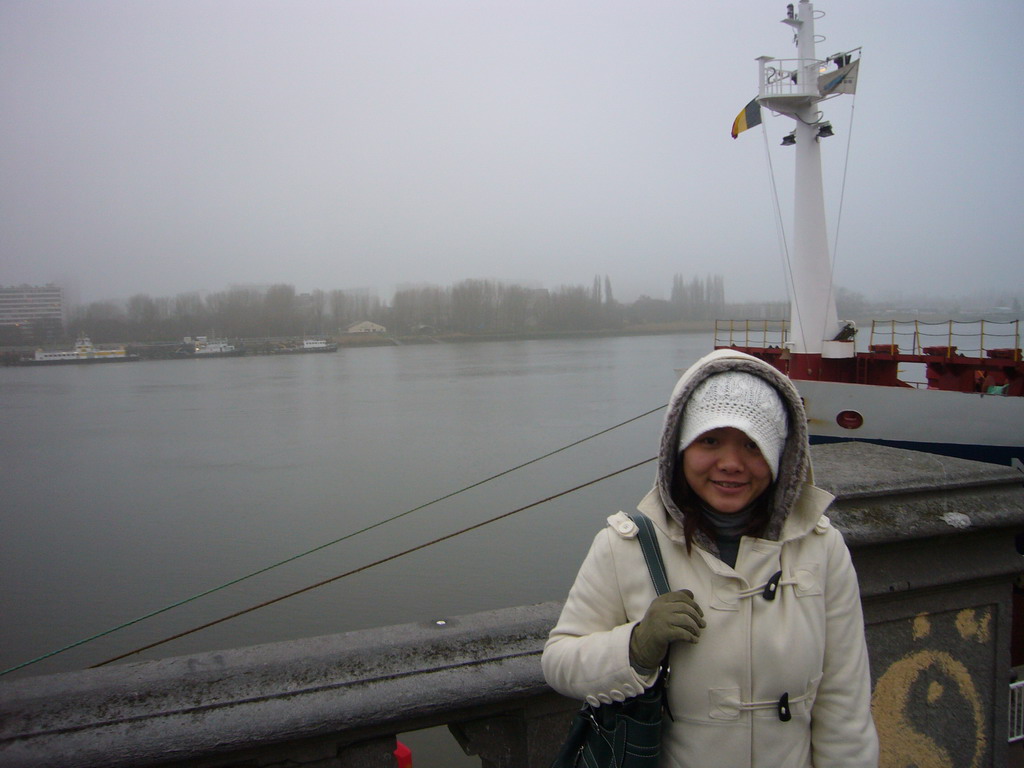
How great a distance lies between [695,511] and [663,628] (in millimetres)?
264

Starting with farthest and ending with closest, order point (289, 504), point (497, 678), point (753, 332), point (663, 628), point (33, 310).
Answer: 1. point (33, 310)
2. point (753, 332)
3. point (289, 504)
4. point (497, 678)
5. point (663, 628)

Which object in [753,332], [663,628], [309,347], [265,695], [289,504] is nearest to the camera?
[663,628]

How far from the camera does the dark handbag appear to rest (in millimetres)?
1244

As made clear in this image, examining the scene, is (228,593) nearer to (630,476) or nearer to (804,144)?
(630,476)

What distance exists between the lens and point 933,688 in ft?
6.42

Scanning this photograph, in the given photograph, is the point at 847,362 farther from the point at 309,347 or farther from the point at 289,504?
the point at 309,347

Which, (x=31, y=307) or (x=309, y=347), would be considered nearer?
(x=31, y=307)

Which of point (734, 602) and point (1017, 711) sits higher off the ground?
point (734, 602)

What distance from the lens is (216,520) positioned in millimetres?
16188

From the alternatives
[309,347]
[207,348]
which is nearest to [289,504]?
[207,348]

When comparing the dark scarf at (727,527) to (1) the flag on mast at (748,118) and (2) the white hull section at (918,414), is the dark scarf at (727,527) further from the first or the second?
(1) the flag on mast at (748,118)

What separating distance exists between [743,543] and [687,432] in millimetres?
212

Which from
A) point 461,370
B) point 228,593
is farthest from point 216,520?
point 461,370

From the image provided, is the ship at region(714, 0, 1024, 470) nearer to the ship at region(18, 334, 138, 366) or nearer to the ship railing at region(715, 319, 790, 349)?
the ship railing at region(715, 319, 790, 349)
